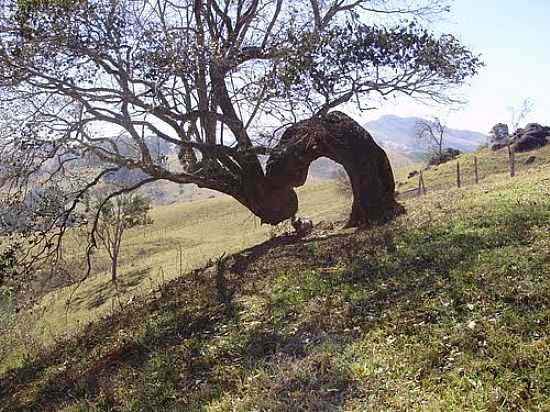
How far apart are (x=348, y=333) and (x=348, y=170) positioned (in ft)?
23.4

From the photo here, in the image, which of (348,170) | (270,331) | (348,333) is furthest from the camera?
(348,170)

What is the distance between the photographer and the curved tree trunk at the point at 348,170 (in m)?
12.4

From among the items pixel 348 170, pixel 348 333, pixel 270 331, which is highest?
pixel 348 170

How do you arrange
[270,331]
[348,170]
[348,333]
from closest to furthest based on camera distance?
[348,333]
[270,331]
[348,170]

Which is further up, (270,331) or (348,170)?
(348,170)

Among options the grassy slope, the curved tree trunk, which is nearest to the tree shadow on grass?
the grassy slope

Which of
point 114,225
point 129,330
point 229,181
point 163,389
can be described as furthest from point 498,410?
point 114,225

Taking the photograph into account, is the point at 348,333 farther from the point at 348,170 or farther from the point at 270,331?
the point at 348,170

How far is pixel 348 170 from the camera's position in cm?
1286

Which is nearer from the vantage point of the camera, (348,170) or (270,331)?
(270,331)

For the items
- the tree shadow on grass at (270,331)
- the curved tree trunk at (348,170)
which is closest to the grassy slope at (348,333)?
the tree shadow on grass at (270,331)

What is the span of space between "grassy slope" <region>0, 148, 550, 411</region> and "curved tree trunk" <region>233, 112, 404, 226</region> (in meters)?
1.59

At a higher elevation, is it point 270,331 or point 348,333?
point 348,333

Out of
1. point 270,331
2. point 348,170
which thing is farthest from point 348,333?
point 348,170
